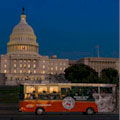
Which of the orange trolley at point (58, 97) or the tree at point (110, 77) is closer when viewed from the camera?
the orange trolley at point (58, 97)

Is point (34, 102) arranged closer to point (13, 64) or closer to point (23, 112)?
point (23, 112)

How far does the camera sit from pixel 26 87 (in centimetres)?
3703

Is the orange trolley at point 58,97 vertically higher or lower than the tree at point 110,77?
lower

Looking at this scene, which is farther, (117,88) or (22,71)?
(22,71)

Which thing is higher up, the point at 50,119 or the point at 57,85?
the point at 57,85

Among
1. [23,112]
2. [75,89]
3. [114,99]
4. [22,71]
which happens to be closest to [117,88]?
[114,99]

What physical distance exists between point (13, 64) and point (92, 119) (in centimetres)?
17067

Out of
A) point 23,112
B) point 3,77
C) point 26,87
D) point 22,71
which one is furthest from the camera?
point 22,71

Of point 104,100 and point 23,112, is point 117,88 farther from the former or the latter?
point 23,112

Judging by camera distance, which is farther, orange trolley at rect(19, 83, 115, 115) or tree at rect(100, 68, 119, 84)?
tree at rect(100, 68, 119, 84)

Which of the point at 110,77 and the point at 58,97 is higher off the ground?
the point at 110,77

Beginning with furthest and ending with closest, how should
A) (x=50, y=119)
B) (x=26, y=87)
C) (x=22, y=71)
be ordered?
(x=22, y=71) → (x=26, y=87) → (x=50, y=119)

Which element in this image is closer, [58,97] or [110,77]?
[58,97]

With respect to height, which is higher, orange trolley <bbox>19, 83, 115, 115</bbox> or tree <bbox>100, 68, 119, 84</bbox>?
tree <bbox>100, 68, 119, 84</bbox>
